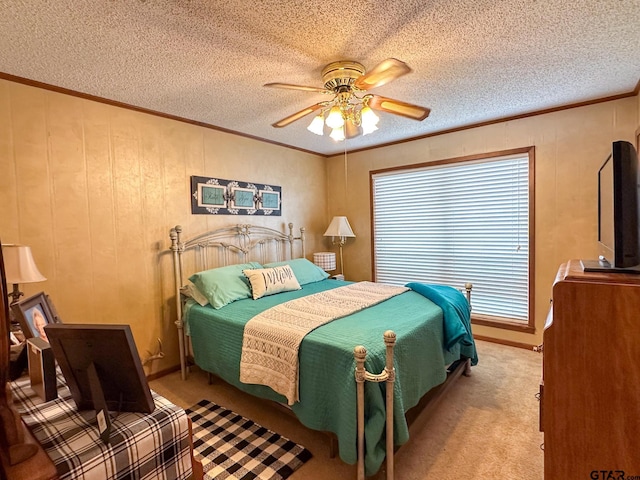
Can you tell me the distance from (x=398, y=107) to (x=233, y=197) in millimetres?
2188

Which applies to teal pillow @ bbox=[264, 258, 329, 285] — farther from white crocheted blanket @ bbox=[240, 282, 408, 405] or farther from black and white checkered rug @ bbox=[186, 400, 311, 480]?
black and white checkered rug @ bbox=[186, 400, 311, 480]

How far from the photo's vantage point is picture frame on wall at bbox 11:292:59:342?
1.35 metres

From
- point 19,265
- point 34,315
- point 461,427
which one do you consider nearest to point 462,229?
point 461,427

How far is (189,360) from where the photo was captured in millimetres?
3137

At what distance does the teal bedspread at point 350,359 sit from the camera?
1621mm

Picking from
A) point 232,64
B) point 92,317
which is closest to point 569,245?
point 232,64

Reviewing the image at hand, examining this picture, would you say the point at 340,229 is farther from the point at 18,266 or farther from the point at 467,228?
the point at 18,266

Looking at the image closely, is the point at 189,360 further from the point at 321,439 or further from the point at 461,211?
the point at 461,211

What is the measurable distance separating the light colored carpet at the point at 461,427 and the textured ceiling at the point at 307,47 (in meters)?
2.39

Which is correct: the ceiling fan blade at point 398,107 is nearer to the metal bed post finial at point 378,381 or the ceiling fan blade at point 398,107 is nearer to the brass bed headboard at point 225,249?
the metal bed post finial at point 378,381

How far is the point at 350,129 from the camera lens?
245cm

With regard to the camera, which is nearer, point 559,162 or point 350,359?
point 350,359

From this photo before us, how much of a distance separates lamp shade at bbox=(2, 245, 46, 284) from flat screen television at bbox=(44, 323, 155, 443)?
1.25 meters

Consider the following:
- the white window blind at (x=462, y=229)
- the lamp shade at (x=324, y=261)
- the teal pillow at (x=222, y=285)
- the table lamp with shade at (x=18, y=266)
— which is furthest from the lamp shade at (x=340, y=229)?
the table lamp with shade at (x=18, y=266)
